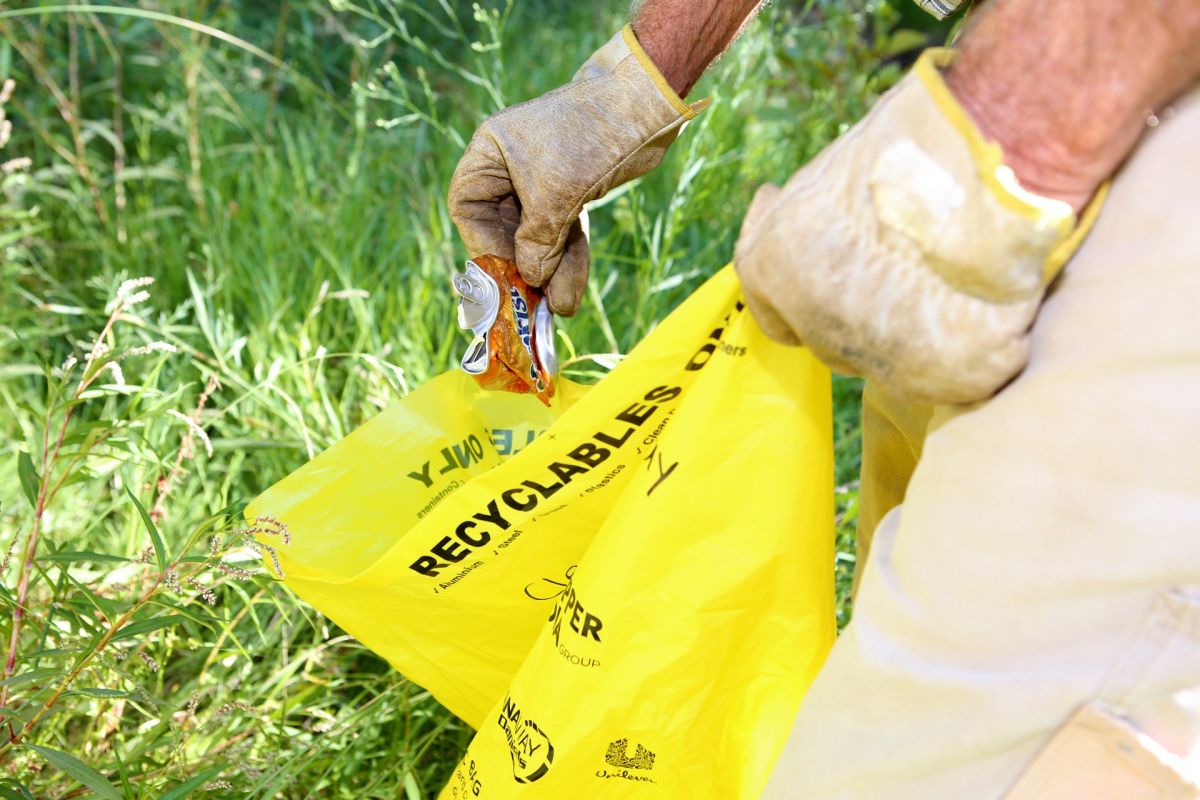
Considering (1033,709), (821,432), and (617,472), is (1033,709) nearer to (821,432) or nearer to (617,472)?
(821,432)

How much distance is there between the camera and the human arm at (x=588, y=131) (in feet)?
4.28

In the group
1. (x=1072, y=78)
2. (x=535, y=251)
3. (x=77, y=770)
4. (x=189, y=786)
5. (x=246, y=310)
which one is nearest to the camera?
(x=1072, y=78)

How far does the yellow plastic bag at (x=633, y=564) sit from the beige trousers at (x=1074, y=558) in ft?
0.67

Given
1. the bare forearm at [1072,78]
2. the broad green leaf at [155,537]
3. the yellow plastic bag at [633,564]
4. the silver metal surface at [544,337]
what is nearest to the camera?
the bare forearm at [1072,78]

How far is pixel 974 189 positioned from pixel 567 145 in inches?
24.3

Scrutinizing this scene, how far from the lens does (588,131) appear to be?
1.32 metres

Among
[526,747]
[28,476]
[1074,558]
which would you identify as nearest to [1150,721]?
[1074,558]

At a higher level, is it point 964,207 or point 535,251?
point 964,207

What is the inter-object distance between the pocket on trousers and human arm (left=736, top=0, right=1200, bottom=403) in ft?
0.73

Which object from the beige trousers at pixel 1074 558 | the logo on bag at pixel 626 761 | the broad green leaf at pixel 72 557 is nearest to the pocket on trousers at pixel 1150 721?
the beige trousers at pixel 1074 558

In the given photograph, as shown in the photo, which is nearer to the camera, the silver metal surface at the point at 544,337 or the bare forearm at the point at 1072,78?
the bare forearm at the point at 1072,78

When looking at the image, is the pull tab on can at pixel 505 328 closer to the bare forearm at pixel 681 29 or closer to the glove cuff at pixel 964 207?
the bare forearm at pixel 681 29

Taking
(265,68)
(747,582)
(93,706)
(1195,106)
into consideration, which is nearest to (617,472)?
(747,582)

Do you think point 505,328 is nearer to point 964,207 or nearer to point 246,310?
point 964,207
